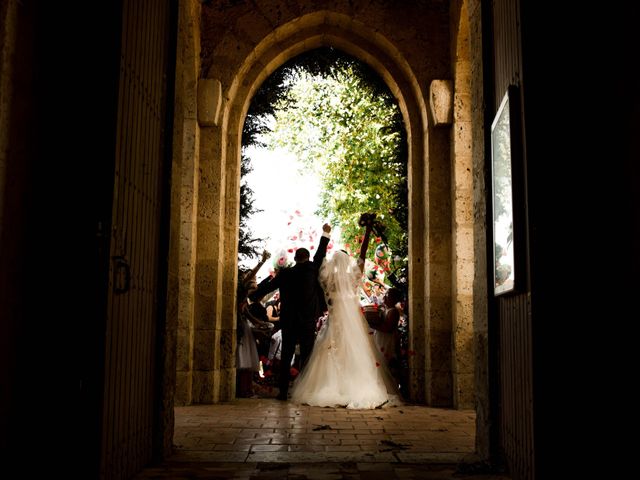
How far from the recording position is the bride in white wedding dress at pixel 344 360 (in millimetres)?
7109

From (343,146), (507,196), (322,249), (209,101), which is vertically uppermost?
(343,146)

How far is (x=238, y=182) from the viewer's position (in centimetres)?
803

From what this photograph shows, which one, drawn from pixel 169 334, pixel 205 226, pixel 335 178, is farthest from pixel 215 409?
pixel 335 178

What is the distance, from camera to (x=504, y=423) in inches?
148

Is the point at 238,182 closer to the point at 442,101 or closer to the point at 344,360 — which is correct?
the point at 344,360

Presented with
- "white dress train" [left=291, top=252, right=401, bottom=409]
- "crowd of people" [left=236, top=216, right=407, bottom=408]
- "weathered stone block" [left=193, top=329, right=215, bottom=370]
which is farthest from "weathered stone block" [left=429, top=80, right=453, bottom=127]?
"weathered stone block" [left=193, top=329, right=215, bottom=370]

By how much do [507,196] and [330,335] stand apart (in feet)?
14.8

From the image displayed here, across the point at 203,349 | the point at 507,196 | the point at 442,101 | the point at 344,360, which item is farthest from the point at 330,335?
the point at 507,196

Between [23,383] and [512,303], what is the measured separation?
7.92 feet

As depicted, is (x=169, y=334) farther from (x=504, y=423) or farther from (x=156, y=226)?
(x=504, y=423)

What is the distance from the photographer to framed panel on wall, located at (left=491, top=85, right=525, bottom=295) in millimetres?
3164

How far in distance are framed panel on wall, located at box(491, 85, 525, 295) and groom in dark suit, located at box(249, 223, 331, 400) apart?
4114mm

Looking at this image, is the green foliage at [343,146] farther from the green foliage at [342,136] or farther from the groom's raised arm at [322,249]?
the groom's raised arm at [322,249]

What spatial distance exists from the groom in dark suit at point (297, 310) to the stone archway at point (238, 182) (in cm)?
62
